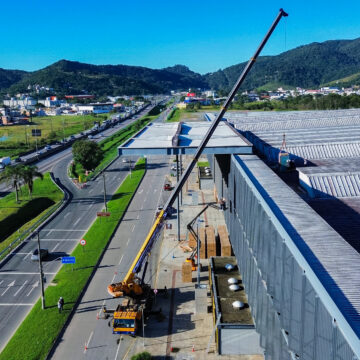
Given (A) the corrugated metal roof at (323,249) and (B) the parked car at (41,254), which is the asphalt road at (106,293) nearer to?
(B) the parked car at (41,254)

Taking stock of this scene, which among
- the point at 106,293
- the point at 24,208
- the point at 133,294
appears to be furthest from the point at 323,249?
the point at 24,208

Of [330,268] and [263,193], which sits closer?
[330,268]

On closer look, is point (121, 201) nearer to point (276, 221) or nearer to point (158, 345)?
point (158, 345)

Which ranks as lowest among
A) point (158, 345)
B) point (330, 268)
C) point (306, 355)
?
point (158, 345)

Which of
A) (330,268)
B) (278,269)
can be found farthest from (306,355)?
(278,269)

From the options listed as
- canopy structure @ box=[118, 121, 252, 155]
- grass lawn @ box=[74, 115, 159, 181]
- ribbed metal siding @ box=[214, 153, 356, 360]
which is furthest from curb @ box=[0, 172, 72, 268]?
ribbed metal siding @ box=[214, 153, 356, 360]

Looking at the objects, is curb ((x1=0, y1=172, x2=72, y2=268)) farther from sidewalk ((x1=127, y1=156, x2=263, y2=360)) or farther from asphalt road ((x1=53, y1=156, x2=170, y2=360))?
sidewalk ((x1=127, y1=156, x2=263, y2=360))
